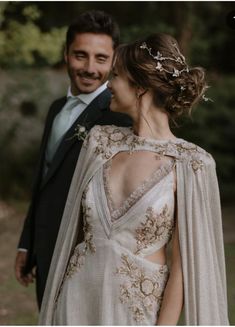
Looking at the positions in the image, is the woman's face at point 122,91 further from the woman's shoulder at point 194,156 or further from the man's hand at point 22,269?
the man's hand at point 22,269

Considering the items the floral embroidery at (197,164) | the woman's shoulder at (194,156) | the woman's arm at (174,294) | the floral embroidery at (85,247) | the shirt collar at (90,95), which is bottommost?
the woman's arm at (174,294)

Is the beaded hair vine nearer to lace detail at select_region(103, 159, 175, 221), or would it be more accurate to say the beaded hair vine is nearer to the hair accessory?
the hair accessory

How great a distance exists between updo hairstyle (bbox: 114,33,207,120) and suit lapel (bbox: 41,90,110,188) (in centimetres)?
59

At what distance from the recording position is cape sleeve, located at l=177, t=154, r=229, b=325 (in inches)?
104

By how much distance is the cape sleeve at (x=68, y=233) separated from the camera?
2781mm

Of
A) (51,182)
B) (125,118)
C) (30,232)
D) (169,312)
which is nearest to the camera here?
(169,312)

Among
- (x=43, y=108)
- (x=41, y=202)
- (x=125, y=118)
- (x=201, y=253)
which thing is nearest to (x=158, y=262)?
(x=201, y=253)

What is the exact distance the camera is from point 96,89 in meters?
3.47

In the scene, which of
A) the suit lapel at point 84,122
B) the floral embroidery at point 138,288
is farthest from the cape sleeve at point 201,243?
the suit lapel at point 84,122

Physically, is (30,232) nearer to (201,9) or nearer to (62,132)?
(62,132)

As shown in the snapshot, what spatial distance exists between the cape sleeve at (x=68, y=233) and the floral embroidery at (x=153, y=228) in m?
0.25

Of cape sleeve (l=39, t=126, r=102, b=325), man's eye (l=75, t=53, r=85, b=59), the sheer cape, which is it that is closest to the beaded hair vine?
the sheer cape

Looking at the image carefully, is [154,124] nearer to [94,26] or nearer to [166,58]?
[166,58]

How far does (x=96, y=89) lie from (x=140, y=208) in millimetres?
941
